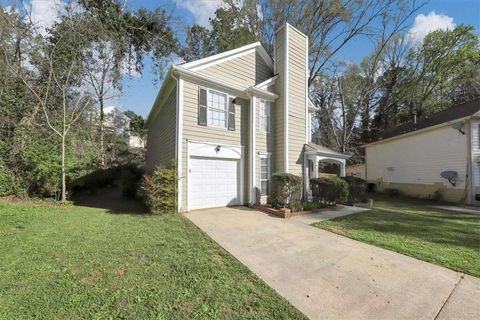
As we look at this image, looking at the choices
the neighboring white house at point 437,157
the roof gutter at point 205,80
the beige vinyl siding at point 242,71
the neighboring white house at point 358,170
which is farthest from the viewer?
the neighboring white house at point 358,170

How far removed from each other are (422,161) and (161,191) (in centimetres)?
1628

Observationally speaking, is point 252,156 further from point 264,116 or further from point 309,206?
point 309,206

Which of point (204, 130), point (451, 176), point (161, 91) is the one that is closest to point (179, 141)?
point (204, 130)

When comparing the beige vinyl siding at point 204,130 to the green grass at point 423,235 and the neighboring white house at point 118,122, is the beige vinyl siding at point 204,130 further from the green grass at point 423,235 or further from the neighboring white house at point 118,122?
the neighboring white house at point 118,122

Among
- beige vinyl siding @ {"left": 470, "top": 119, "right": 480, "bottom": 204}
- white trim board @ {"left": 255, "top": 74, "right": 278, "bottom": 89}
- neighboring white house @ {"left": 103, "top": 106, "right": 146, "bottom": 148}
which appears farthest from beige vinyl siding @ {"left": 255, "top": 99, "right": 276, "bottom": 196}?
neighboring white house @ {"left": 103, "top": 106, "right": 146, "bottom": 148}

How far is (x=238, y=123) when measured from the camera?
970 cm

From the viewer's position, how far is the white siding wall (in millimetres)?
13164

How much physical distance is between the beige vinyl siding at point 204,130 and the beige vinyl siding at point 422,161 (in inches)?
490

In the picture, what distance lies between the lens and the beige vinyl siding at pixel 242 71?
30.3ft

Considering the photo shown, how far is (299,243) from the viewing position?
4941 millimetres

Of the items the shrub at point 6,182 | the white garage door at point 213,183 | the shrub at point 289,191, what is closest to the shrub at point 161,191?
the white garage door at point 213,183

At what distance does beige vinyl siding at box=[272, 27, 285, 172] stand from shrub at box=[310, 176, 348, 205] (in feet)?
5.17

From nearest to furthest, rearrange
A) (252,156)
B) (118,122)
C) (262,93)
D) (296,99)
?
(252,156)
(262,93)
(296,99)
(118,122)

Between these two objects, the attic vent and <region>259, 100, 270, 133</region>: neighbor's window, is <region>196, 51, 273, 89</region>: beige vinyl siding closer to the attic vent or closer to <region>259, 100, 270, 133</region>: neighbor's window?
<region>259, 100, 270, 133</region>: neighbor's window
